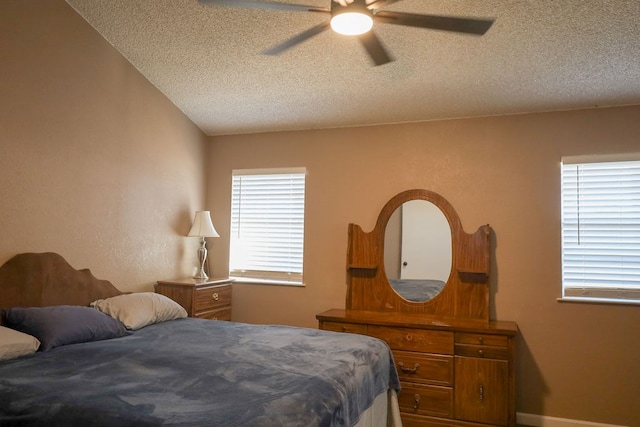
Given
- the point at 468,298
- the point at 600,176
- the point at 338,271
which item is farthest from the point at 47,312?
the point at 600,176

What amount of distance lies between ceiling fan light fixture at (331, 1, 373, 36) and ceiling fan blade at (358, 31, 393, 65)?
5.9 inches

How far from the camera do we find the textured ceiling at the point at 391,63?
2.65m

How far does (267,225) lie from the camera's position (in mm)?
4512

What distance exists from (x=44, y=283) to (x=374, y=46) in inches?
98.2

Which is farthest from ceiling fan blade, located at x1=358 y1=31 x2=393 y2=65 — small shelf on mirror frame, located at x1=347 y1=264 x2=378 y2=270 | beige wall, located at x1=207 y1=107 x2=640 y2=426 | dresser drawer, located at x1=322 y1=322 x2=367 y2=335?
dresser drawer, located at x1=322 y1=322 x2=367 y2=335

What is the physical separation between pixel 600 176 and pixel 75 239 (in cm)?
391

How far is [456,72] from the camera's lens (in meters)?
3.24

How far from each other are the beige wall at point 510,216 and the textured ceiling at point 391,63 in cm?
19

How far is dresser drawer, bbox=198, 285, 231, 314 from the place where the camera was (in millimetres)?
3887

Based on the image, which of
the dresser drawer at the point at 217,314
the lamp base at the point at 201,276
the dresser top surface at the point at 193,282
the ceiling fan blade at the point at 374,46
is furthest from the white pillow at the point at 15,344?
the ceiling fan blade at the point at 374,46

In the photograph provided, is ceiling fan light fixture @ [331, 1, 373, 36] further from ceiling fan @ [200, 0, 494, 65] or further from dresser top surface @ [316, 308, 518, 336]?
dresser top surface @ [316, 308, 518, 336]

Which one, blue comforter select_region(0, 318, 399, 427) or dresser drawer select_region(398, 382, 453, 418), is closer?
blue comforter select_region(0, 318, 399, 427)

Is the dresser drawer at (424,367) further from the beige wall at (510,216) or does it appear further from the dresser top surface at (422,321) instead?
the beige wall at (510,216)

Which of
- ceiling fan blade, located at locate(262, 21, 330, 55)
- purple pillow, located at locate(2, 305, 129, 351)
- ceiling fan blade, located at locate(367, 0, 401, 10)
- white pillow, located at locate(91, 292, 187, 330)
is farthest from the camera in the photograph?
white pillow, located at locate(91, 292, 187, 330)
